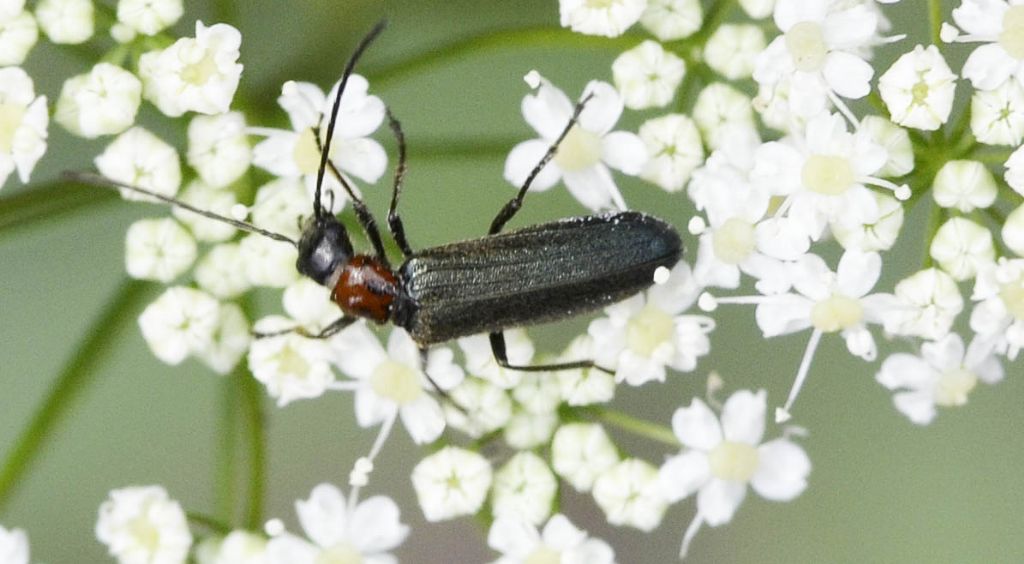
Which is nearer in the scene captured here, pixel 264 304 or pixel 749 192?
pixel 749 192

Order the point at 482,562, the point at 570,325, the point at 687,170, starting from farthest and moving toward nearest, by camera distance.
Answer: the point at 482,562
the point at 570,325
the point at 687,170

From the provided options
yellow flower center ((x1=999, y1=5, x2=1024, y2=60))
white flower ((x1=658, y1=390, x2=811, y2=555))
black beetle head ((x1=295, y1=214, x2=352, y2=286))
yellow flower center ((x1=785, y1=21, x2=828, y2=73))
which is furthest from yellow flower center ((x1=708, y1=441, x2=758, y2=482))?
yellow flower center ((x1=999, y1=5, x2=1024, y2=60))

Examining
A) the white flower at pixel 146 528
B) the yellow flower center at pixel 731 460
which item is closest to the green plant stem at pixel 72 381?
the white flower at pixel 146 528

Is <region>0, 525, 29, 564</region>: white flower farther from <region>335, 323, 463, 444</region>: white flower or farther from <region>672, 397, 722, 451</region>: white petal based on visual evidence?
<region>672, 397, 722, 451</region>: white petal

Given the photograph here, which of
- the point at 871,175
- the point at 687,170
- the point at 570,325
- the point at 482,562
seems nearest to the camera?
the point at 871,175

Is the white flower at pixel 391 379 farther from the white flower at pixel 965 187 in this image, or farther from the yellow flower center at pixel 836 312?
the white flower at pixel 965 187

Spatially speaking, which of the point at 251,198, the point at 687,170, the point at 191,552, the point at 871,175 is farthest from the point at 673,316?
the point at 191,552

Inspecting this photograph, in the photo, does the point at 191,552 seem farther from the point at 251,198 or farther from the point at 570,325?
the point at 570,325
